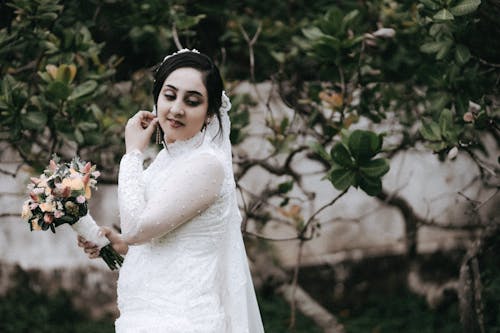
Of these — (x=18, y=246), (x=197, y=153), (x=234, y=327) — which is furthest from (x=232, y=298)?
(x=18, y=246)

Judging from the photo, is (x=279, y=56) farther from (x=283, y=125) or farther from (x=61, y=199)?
(x=61, y=199)

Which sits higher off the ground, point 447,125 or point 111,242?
point 447,125

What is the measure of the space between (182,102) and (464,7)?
1.40 m

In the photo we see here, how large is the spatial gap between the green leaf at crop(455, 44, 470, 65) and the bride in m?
1.39

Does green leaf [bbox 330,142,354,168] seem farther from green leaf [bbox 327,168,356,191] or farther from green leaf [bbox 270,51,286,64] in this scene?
green leaf [bbox 270,51,286,64]

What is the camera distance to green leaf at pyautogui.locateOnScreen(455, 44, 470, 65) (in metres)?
3.59

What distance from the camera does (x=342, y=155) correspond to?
332 centimetres

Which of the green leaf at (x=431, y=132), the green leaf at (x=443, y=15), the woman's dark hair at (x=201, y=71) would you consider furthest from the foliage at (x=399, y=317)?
the woman's dark hair at (x=201, y=71)

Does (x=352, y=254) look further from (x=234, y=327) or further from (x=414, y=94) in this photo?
(x=234, y=327)

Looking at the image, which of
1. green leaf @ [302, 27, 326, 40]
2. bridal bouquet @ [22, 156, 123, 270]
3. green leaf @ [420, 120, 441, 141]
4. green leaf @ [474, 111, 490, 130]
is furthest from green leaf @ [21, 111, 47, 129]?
green leaf @ [474, 111, 490, 130]

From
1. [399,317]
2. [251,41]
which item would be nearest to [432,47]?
[251,41]

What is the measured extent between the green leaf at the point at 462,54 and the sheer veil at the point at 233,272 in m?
1.37

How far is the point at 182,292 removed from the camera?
A: 2516mm

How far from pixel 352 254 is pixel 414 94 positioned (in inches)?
68.7
